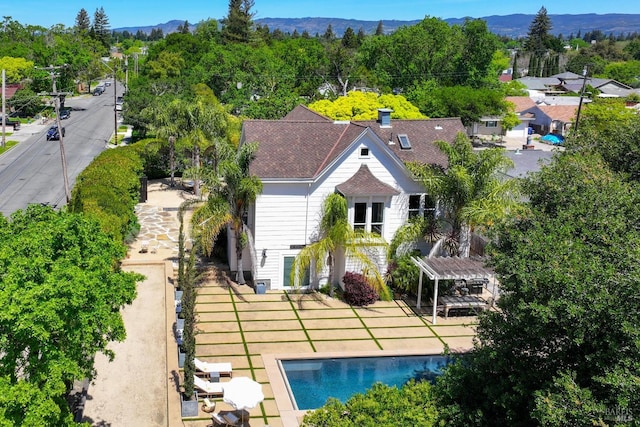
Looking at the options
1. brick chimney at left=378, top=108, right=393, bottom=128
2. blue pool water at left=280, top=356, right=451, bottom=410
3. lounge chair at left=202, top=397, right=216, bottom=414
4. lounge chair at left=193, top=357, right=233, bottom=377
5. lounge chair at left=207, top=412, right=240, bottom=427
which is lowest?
blue pool water at left=280, top=356, right=451, bottom=410

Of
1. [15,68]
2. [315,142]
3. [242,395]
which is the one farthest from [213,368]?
[15,68]

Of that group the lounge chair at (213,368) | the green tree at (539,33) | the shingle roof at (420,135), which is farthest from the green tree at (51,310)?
the green tree at (539,33)

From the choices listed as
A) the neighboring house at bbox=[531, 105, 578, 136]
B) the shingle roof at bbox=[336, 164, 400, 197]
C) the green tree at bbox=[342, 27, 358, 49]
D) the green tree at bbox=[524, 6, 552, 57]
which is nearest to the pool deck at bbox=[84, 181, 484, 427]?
the shingle roof at bbox=[336, 164, 400, 197]

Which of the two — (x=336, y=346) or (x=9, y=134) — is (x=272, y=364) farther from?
(x=9, y=134)

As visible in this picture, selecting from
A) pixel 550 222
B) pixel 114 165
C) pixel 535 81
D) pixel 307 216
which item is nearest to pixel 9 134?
pixel 114 165

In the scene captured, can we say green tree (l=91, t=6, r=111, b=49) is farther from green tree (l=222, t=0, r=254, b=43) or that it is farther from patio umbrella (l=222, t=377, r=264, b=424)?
patio umbrella (l=222, t=377, r=264, b=424)

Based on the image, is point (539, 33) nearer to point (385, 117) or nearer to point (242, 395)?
point (385, 117)
